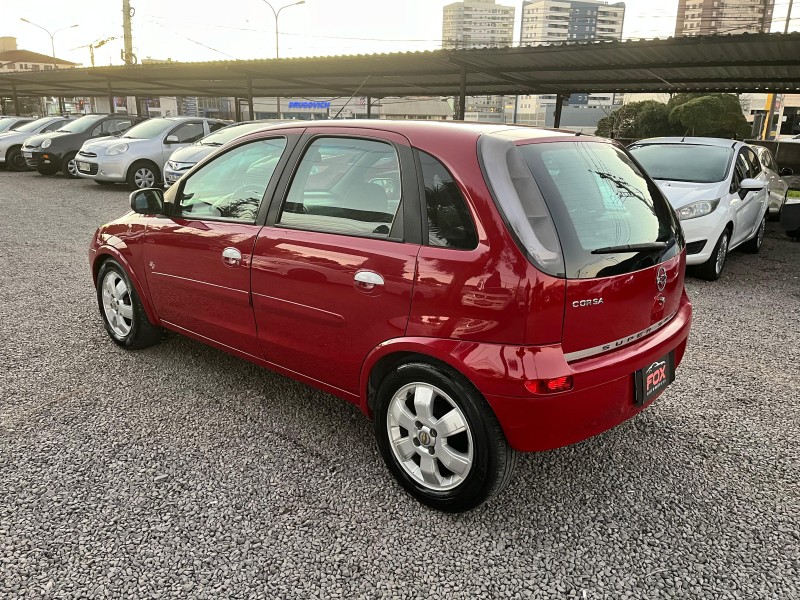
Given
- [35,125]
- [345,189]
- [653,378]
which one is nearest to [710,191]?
[653,378]

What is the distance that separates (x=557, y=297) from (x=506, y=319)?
208 mm

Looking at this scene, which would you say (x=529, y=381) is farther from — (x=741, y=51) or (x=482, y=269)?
(x=741, y=51)

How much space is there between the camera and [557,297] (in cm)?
232

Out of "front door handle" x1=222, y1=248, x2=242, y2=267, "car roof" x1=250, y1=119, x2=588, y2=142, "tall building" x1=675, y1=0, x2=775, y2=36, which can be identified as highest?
Result: "tall building" x1=675, y1=0, x2=775, y2=36

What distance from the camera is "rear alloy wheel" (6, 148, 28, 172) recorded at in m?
18.7

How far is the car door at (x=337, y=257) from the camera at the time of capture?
2637 mm

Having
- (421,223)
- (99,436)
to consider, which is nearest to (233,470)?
(99,436)

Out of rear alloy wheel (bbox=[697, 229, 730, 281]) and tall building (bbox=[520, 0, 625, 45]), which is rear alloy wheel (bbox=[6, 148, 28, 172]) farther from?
tall building (bbox=[520, 0, 625, 45])

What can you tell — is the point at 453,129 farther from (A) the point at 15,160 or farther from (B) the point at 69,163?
(A) the point at 15,160

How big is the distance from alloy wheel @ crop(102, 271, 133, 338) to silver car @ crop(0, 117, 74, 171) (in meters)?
17.4

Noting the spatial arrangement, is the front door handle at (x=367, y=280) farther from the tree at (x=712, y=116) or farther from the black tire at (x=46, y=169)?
the tree at (x=712, y=116)

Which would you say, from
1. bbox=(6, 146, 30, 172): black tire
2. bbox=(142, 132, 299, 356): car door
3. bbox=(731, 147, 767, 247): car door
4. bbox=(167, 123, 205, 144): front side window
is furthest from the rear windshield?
bbox=(6, 146, 30, 172): black tire

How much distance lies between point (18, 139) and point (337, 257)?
20088 mm

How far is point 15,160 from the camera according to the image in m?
18.9
